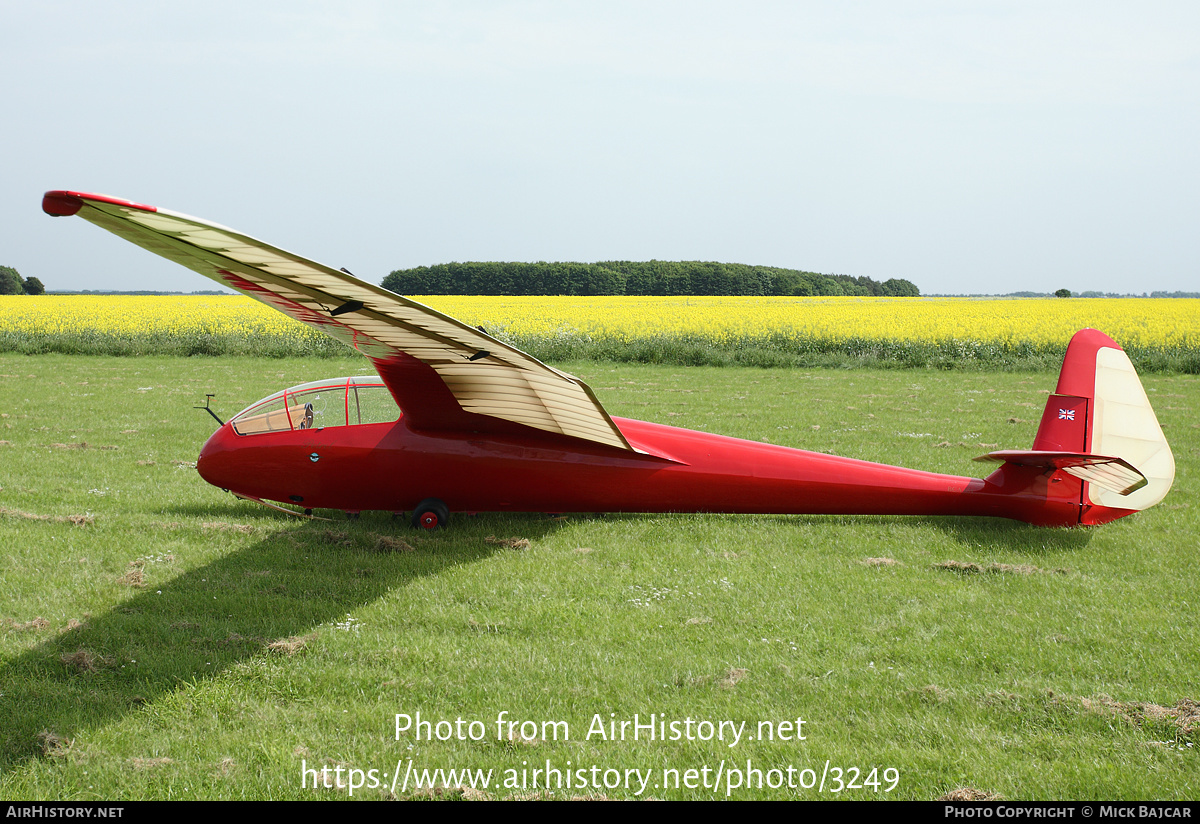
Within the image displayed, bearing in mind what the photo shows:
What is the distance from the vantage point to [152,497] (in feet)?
28.2

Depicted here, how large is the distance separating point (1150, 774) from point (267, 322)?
33333mm

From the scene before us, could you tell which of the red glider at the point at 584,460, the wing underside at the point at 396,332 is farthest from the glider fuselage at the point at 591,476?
the wing underside at the point at 396,332

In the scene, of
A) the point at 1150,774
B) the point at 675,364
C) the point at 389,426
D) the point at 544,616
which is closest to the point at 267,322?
the point at 675,364

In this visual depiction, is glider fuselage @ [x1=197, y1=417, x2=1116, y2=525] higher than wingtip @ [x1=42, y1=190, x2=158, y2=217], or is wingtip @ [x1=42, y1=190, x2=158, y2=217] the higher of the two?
wingtip @ [x1=42, y1=190, x2=158, y2=217]

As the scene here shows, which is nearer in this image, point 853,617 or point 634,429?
point 853,617

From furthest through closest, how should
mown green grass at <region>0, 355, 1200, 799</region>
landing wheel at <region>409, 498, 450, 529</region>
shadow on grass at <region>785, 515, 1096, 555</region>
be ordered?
landing wheel at <region>409, 498, 450, 529</region>, shadow on grass at <region>785, 515, 1096, 555</region>, mown green grass at <region>0, 355, 1200, 799</region>

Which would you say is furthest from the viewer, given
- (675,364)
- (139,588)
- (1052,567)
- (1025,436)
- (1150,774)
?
(675,364)

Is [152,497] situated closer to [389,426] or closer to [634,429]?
[389,426]

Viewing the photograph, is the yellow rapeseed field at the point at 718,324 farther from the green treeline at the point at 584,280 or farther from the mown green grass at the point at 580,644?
the green treeline at the point at 584,280

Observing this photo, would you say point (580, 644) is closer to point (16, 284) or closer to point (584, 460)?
point (584, 460)

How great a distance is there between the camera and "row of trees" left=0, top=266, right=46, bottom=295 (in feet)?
240

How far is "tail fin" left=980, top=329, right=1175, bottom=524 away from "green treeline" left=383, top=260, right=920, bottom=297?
71354mm

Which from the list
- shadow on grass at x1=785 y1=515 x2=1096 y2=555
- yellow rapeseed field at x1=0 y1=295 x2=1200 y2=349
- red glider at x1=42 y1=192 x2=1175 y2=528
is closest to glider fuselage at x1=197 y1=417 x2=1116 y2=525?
red glider at x1=42 y1=192 x2=1175 y2=528

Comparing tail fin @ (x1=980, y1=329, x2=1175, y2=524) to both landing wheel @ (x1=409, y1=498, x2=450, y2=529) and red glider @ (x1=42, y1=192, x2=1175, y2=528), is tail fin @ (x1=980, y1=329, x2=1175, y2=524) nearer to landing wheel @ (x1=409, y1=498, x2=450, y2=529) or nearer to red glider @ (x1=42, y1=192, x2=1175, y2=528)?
red glider @ (x1=42, y1=192, x2=1175, y2=528)
